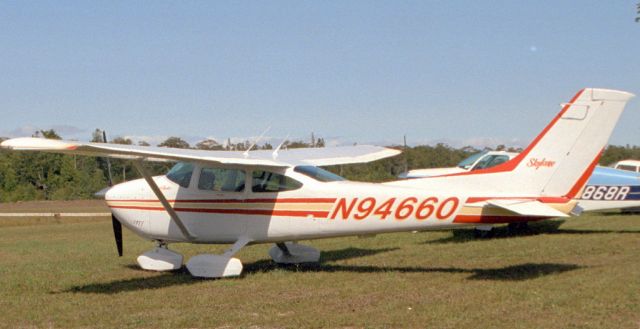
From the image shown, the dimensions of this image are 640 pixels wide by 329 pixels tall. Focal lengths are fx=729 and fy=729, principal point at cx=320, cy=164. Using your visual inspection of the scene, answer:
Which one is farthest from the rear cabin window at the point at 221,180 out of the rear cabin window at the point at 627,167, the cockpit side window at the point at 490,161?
the rear cabin window at the point at 627,167

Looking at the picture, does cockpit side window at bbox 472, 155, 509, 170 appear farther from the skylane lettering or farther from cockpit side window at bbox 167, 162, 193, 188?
cockpit side window at bbox 167, 162, 193, 188

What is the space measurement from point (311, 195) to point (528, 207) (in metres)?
3.00

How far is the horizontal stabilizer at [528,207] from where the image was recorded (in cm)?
852

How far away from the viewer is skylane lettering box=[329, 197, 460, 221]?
9.30 meters

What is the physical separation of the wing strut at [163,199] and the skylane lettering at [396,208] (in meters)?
2.32

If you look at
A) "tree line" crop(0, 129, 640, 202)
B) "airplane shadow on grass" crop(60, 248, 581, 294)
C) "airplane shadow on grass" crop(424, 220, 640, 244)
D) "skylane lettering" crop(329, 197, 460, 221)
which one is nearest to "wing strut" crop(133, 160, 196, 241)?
"airplane shadow on grass" crop(60, 248, 581, 294)

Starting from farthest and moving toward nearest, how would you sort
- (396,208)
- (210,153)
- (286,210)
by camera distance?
1. (210,153)
2. (286,210)
3. (396,208)

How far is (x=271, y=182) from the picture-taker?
10.5 metres

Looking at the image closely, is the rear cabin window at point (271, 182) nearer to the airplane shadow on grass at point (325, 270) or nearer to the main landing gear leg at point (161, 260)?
the airplane shadow on grass at point (325, 270)

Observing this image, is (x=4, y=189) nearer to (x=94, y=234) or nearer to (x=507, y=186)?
(x=94, y=234)

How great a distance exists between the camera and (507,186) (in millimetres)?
9266

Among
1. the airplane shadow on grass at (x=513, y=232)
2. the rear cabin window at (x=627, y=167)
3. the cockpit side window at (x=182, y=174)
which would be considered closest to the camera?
the cockpit side window at (x=182, y=174)

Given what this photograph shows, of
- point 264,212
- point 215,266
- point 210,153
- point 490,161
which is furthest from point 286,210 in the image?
point 490,161

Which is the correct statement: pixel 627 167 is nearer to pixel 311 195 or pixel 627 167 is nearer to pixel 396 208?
pixel 396 208
